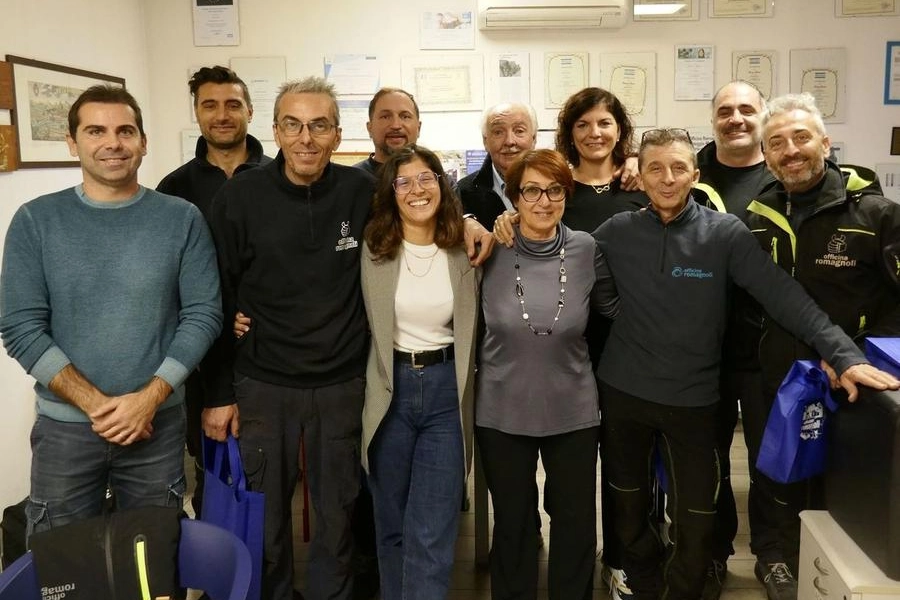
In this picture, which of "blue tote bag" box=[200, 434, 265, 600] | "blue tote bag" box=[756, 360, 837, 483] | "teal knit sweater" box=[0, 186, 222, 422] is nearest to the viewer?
"teal knit sweater" box=[0, 186, 222, 422]

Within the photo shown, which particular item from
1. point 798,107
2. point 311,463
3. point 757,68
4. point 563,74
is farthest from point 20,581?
point 757,68

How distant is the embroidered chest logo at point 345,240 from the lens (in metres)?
2.07

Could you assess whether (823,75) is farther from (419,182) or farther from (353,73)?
(419,182)

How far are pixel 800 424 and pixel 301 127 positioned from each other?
163 centimetres

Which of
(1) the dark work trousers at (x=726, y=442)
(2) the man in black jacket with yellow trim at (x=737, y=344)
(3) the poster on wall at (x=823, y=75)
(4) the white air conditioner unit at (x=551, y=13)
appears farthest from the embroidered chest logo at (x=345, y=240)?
(3) the poster on wall at (x=823, y=75)

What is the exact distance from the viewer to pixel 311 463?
7.04ft

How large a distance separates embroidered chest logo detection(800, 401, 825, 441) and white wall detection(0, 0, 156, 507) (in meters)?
2.99

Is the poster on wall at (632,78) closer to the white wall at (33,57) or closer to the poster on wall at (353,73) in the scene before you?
the poster on wall at (353,73)

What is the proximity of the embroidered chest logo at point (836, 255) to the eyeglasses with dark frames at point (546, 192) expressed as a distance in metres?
0.83

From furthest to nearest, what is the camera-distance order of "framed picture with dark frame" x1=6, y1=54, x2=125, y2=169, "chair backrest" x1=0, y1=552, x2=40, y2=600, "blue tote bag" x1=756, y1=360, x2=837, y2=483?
"framed picture with dark frame" x1=6, y1=54, x2=125, y2=169, "blue tote bag" x1=756, y1=360, x2=837, y2=483, "chair backrest" x1=0, y1=552, x2=40, y2=600

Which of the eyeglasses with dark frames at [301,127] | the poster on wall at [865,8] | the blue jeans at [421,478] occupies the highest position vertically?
the poster on wall at [865,8]

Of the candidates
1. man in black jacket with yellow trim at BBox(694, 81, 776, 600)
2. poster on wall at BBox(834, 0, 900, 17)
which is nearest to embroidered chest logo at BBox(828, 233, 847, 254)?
man in black jacket with yellow trim at BBox(694, 81, 776, 600)

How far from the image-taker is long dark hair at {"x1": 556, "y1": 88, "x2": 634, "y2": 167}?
2.53 metres

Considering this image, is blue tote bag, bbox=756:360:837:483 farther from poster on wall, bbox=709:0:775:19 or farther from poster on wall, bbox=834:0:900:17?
poster on wall, bbox=834:0:900:17
